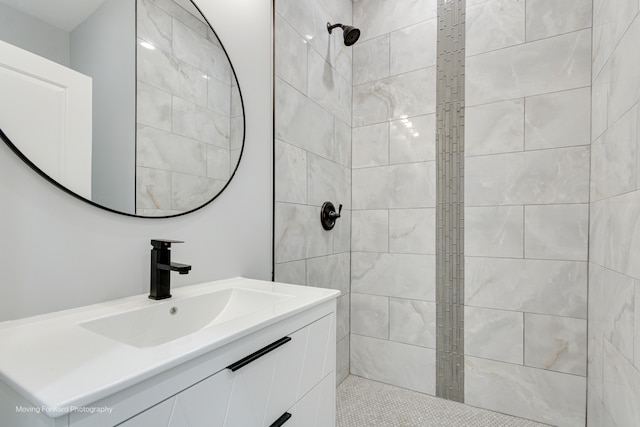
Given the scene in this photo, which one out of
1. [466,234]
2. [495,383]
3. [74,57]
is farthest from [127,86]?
[495,383]

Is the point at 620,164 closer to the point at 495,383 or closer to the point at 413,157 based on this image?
the point at 413,157

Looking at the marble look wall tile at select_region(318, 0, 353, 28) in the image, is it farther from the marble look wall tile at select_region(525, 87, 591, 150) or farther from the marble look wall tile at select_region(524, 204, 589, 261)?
the marble look wall tile at select_region(524, 204, 589, 261)

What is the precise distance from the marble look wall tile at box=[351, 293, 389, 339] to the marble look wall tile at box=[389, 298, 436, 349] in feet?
0.14

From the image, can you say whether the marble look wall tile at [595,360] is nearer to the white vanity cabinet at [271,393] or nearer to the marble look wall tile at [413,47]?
the white vanity cabinet at [271,393]

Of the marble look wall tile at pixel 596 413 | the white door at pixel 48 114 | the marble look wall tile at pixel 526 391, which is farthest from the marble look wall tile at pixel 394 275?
the white door at pixel 48 114

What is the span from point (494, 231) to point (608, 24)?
3.45ft

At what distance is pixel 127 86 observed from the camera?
37.2 inches

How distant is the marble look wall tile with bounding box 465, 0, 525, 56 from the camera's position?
179 centimetres

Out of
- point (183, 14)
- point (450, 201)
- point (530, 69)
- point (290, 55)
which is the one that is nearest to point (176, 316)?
point (183, 14)

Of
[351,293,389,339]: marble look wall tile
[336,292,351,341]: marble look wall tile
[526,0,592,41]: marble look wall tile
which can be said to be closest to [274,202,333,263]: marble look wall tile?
[336,292,351,341]: marble look wall tile

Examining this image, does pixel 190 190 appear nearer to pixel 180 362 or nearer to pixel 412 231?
pixel 180 362

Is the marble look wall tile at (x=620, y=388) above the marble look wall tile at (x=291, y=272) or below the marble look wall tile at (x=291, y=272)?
below

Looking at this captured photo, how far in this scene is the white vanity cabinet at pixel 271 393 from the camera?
584 millimetres

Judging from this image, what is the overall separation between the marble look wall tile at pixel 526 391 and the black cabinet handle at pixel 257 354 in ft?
5.08
